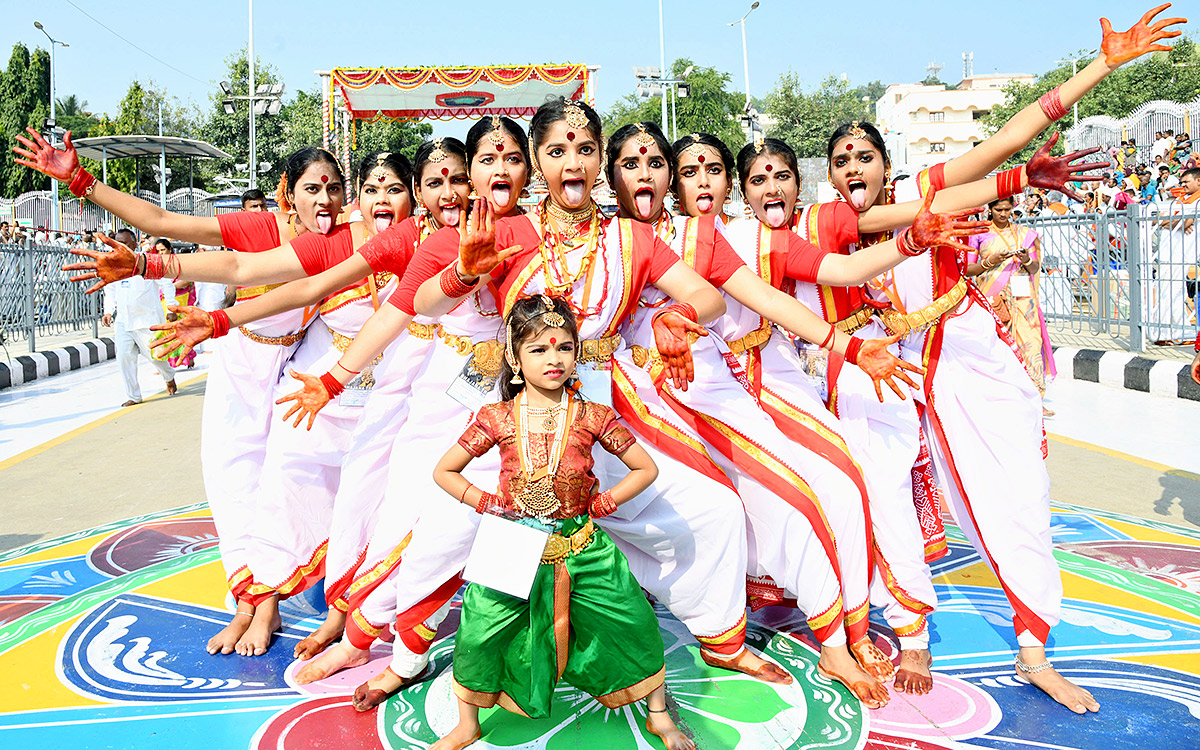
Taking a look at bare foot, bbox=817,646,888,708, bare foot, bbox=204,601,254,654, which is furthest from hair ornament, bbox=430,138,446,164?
bare foot, bbox=817,646,888,708

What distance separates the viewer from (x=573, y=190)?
296 centimetres

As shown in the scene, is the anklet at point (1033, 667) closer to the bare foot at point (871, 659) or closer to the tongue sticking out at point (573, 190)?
the bare foot at point (871, 659)

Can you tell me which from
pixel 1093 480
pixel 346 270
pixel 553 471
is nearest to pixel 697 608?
pixel 553 471

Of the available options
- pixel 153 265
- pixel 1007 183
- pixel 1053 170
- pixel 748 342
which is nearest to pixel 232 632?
pixel 153 265

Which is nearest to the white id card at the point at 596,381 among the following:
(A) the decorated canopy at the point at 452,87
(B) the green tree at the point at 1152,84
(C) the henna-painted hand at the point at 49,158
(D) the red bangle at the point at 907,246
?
(D) the red bangle at the point at 907,246

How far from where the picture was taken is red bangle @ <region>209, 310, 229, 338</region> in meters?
3.18

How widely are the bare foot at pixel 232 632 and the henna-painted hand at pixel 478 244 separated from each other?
1660 millimetres

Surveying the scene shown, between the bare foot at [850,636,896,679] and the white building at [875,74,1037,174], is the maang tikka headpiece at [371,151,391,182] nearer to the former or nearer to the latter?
the bare foot at [850,636,896,679]

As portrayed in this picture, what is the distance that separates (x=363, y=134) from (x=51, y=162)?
30.8 metres

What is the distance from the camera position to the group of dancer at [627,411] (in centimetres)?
260

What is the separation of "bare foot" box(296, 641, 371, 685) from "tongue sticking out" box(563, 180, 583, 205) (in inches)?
66.5

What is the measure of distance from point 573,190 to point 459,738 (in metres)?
1.71

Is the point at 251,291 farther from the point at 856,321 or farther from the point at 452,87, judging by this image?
the point at 452,87

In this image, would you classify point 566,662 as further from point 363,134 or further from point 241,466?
point 363,134
